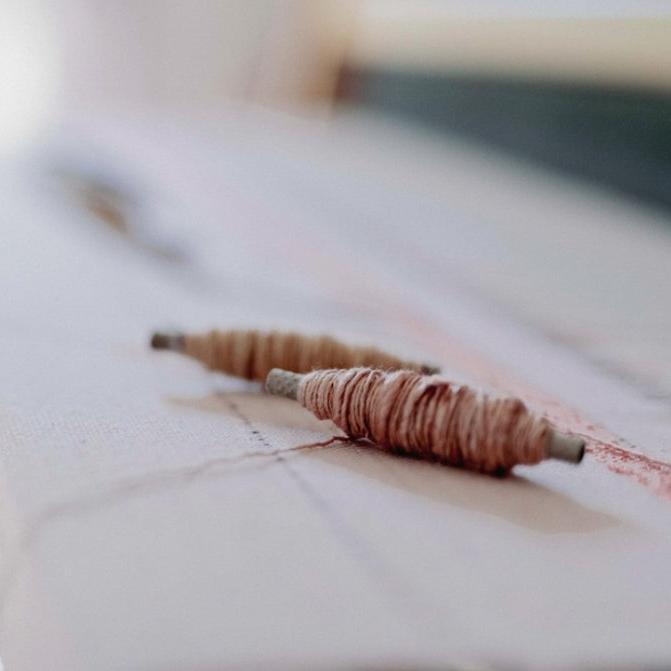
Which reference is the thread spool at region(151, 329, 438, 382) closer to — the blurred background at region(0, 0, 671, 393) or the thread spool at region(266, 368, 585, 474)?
the thread spool at region(266, 368, 585, 474)

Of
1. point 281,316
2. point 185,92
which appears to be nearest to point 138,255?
point 281,316

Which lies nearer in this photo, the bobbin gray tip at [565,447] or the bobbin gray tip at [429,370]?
the bobbin gray tip at [565,447]

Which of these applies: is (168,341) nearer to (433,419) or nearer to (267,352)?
(267,352)

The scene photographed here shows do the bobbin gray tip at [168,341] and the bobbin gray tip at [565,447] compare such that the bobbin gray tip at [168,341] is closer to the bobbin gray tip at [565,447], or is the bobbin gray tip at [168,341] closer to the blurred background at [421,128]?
the bobbin gray tip at [565,447]

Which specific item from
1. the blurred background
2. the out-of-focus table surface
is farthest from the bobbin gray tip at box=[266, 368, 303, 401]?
the blurred background

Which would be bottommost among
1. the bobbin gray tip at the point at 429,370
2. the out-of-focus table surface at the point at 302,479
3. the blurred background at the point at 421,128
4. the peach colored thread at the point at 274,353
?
the out-of-focus table surface at the point at 302,479

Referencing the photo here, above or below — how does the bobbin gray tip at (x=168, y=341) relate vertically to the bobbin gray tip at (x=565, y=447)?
→ below

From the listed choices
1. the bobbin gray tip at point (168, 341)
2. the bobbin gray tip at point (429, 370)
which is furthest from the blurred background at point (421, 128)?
the bobbin gray tip at point (168, 341)
